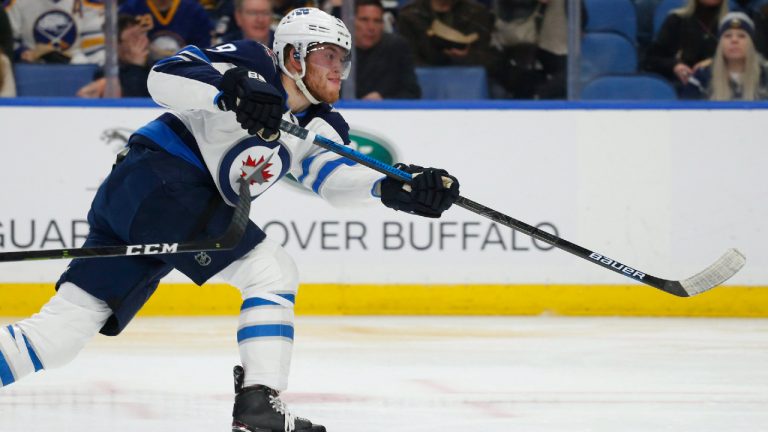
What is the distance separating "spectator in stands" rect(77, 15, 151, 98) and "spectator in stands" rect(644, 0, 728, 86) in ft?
7.35

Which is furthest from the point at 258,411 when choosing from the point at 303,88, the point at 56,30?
the point at 56,30

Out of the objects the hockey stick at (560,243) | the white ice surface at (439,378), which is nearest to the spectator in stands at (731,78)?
the white ice surface at (439,378)

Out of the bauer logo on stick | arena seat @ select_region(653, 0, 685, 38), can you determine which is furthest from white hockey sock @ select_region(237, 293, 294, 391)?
arena seat @ select_region(653, 0, 685, 38)

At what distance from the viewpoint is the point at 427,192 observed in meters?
3.29

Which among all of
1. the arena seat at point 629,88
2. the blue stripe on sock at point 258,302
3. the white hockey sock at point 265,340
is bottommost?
the white hockey sock at point 265,340

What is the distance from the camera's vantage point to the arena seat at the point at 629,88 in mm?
6148

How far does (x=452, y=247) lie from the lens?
6.07 meters

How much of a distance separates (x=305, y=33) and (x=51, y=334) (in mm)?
934

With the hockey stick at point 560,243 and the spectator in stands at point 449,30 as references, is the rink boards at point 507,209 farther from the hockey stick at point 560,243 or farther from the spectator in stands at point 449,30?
the hockey stick at point 560,243

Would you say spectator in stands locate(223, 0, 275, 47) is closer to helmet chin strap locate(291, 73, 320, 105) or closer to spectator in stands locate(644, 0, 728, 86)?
spectator in stands locate(644, 0, 728, 86)

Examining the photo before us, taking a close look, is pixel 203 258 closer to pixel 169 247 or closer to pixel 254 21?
pixel 169 247

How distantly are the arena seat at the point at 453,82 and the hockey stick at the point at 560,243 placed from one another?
2.58m

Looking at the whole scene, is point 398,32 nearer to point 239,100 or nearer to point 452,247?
point 452,247

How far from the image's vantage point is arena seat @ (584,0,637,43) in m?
6.04
